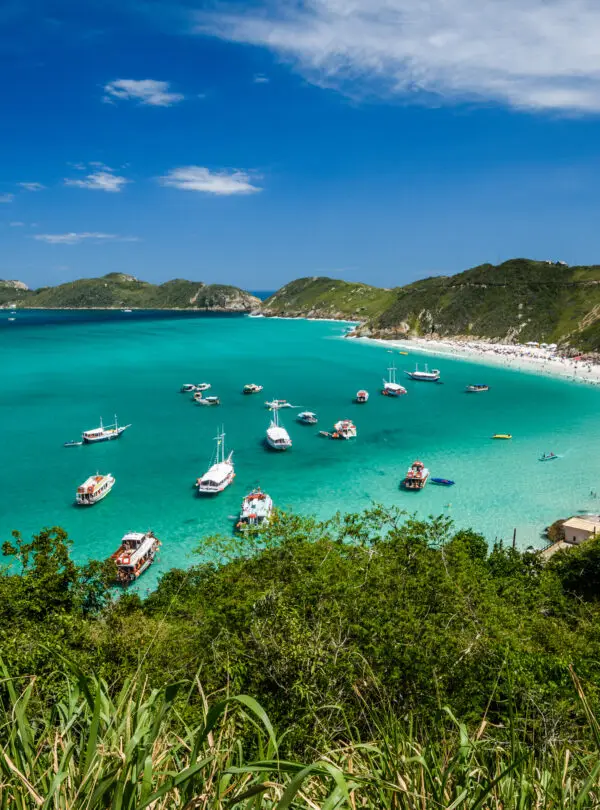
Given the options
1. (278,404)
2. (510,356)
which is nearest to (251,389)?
(278,404)

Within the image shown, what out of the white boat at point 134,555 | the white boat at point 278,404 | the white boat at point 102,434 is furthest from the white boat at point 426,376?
the white boat at point 134,555

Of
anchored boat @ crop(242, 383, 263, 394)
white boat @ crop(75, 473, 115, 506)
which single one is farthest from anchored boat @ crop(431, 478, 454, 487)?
anchored boat @ crop(242, 383, 263, 394)

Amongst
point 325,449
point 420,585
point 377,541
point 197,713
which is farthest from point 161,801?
point 325,449

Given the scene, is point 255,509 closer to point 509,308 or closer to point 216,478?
point 216,478

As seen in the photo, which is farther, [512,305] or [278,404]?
[512,305]

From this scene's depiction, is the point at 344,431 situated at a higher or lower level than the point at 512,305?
lower
